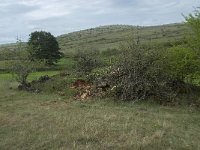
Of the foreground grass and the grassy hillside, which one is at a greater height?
the grassy hillside

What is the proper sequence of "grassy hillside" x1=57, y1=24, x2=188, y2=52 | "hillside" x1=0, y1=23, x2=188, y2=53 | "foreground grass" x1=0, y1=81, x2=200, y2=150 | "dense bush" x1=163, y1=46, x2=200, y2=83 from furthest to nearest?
"grassy hillside" x1=57, y1=24, x2=188, y2=52
"hillside" x1=0, y1=23, x2=188, y2=53
"dense bush" x1=163, y1=46, x2=200, y2=83
"foreground grass" x1=0, y1=81, x2=200, y2=150

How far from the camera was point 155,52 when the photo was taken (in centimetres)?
2114

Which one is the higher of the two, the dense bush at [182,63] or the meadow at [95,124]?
the dense bush at [182,63]

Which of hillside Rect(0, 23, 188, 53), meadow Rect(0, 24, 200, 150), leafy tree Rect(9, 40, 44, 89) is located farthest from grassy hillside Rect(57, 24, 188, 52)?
meadow Rect(0, 24, 200, 150)

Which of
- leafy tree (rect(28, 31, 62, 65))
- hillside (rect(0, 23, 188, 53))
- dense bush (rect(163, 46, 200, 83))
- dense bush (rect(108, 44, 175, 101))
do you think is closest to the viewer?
dense bush (rect(108, 44, 175, 101))

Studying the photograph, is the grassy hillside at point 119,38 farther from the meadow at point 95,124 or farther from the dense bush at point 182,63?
the meadow at point 95,124

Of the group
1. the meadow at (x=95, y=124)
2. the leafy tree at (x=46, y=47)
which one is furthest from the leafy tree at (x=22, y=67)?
the leafy tree at (x=46, y=47)

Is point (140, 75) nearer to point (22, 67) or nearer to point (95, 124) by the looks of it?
point (95, 124)

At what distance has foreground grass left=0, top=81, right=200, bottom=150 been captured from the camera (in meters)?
11.1

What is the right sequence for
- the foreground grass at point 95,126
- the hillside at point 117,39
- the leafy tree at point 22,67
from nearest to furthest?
the foreground grass at point 95,126 < the leafy tree at point 22,67 < the hillside at point 117,39

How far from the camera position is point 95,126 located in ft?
43.1

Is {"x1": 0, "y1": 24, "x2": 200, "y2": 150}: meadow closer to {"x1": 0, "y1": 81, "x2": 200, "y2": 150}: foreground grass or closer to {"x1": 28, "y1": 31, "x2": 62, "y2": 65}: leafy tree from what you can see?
{"x1": 0, "y1": 81, "x2": 200, "y2": 150}: foreground grass

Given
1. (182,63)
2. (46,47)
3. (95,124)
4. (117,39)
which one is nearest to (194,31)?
(182,63)

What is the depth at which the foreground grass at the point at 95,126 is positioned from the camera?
11.1 m
